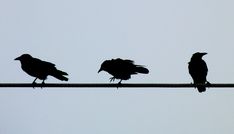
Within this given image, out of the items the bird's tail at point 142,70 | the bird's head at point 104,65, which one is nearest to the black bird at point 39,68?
the bird's head at point 104,65

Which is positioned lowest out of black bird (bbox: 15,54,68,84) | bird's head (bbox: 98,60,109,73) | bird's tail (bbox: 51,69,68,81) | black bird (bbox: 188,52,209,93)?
bird's tail (bbox: 51,69,68,81)

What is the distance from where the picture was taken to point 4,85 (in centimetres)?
755

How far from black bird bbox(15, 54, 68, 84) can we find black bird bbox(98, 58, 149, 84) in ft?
4.82

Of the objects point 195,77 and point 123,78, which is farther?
point 195,77

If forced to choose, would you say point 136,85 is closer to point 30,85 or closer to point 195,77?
point 30,85

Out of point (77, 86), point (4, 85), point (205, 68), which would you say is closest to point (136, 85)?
point (77, 86)

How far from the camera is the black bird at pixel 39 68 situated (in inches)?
423

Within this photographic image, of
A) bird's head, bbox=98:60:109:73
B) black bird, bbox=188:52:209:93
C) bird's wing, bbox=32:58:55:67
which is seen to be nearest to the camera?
bird's wing, bbox=32:58:55:67

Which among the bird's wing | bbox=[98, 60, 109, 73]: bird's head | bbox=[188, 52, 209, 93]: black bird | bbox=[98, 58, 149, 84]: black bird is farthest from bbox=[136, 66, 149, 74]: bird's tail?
bbox=[188, 52, 209, 93]: black bird

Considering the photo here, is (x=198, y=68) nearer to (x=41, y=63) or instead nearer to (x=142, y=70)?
(x=142, y=70)

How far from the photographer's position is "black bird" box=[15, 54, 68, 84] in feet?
35.3

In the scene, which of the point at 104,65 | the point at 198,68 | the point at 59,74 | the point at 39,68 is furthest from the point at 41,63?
the point at 198,68

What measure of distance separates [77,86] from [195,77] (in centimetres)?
569

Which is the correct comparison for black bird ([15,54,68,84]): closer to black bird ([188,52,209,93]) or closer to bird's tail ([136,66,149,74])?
bird's tail ([136,66,149,74])
